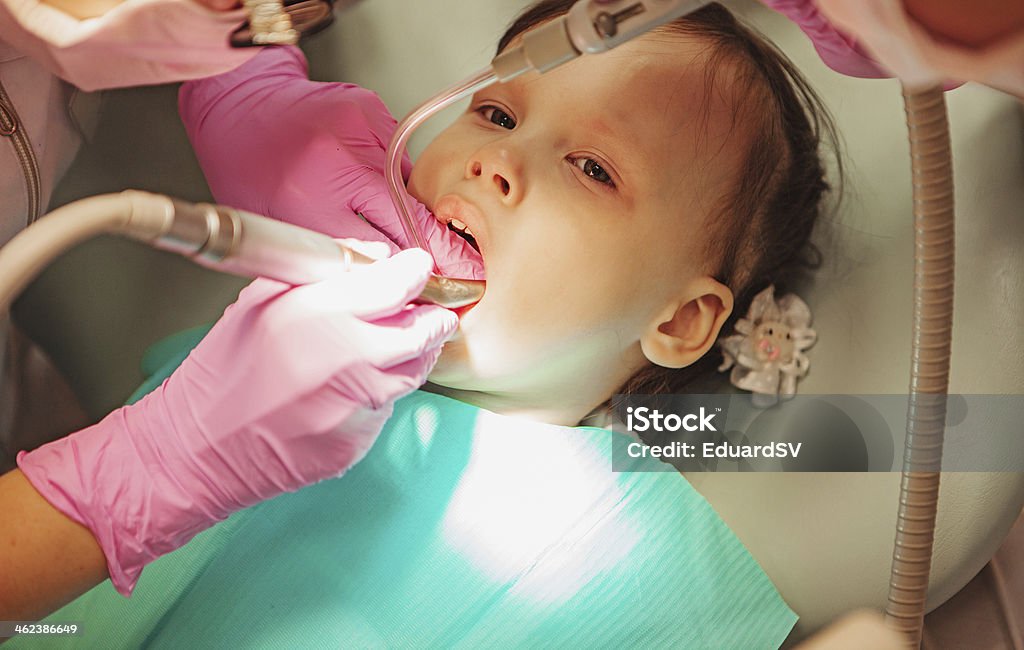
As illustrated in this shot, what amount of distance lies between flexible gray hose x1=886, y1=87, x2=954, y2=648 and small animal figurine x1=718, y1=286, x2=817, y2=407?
0.17m

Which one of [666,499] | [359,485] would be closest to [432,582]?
[359,485]

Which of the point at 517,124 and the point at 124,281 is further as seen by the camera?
the point at 124,281

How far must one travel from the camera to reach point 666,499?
2.95 feet

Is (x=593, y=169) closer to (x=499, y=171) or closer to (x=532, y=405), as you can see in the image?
(x=499, y=171)

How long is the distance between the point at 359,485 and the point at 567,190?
337 mm

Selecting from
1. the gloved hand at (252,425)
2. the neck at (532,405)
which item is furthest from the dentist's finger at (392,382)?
the neck at (532,405)

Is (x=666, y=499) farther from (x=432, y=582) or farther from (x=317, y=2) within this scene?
(x=317, y=2)

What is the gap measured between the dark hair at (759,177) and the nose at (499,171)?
193 millimetres

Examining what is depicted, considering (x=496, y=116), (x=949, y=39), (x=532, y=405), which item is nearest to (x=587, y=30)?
(x=949, y=39)

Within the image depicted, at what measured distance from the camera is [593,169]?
0.84 meters

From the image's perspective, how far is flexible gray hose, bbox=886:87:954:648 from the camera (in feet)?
2.47

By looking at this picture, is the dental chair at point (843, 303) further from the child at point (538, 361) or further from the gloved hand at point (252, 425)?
the gloved hand at point (252, 425)

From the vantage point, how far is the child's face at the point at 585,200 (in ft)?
2.64

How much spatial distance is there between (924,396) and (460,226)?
0.44m
